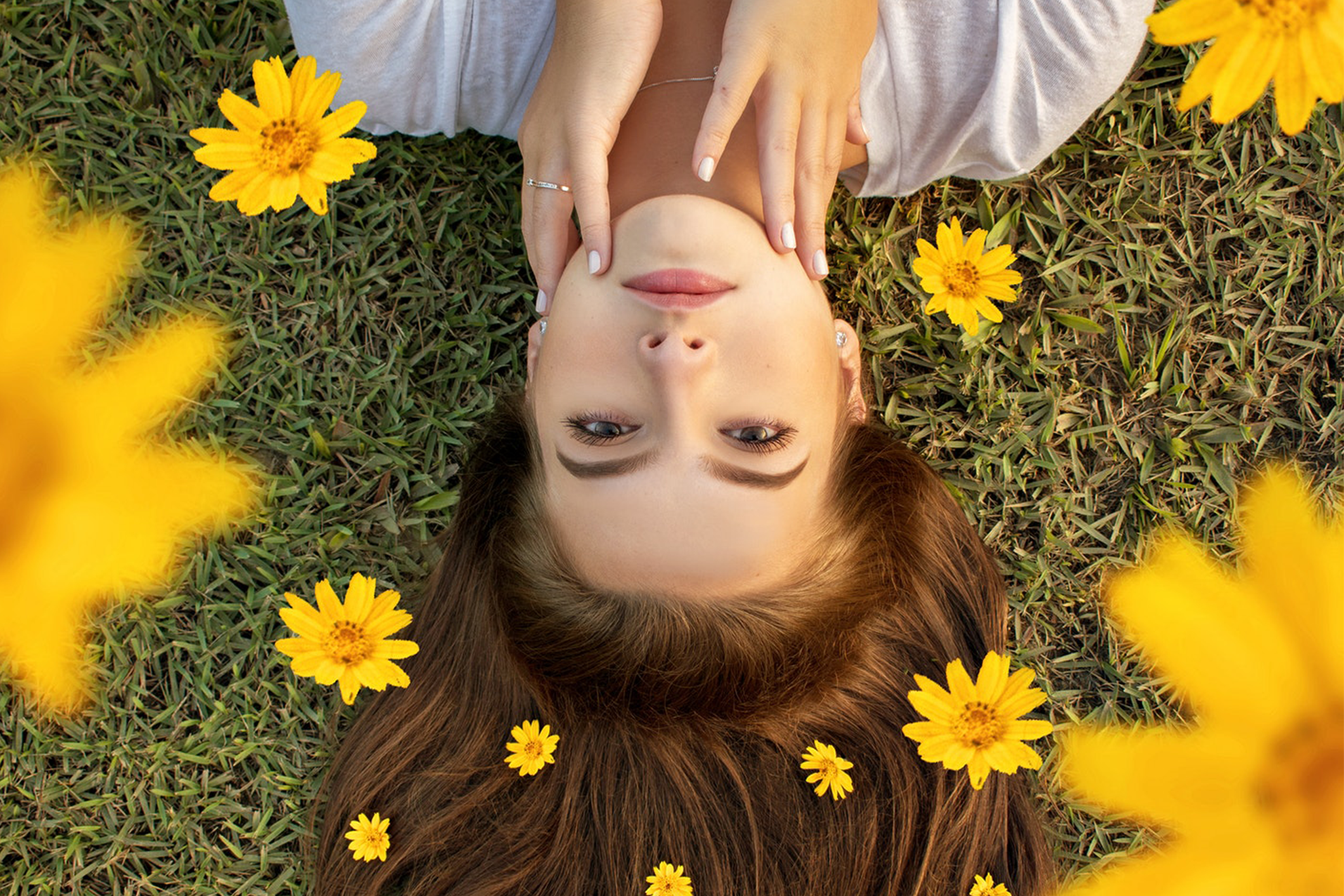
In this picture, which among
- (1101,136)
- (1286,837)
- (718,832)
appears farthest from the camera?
(1101,136)

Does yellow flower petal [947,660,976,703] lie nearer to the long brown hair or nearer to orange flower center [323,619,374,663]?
the long brown hair

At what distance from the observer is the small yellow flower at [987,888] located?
1.99 metres

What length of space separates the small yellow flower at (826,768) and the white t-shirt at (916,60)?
46.0 inches

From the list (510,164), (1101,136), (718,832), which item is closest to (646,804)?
(718,832)

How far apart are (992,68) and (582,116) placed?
79 centimetres

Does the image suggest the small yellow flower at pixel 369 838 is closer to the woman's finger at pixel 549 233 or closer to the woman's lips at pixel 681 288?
the woman's finger at pixel 549 233

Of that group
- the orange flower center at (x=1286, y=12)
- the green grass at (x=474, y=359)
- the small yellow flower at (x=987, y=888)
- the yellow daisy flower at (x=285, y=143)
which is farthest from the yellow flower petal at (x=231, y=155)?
the small yellow flower at (x=987, y=888)

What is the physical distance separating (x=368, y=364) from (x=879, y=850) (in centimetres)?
150

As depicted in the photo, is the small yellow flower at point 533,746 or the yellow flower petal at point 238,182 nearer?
the yellow flower petal at point 238,182

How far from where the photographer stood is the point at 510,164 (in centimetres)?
219

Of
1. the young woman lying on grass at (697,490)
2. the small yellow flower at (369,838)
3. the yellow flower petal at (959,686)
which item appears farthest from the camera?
the small yellow flower at (369,838)

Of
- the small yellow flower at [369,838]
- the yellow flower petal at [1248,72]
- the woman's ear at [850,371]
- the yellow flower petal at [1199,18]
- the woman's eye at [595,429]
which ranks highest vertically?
the yellow flower petal at [1199,18]

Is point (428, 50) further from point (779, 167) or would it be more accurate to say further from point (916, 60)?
point (916, 60)

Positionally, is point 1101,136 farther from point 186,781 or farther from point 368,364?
point 186,781
